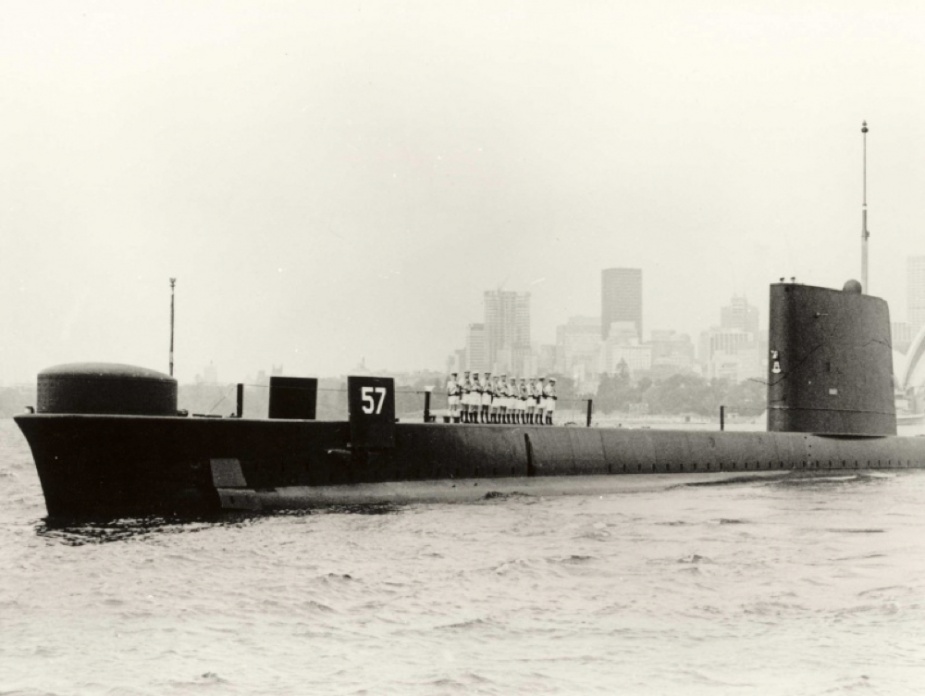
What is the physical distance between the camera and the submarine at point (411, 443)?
585 inches

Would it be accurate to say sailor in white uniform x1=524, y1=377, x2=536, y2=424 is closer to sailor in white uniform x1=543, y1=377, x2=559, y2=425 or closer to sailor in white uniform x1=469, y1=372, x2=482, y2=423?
sailor in white uniform x1=543, y1=377, x2=559, y2=425

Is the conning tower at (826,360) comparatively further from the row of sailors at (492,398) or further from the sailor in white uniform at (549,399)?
the row of sailors at (492,398)

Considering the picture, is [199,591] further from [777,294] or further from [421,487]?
[777,294]

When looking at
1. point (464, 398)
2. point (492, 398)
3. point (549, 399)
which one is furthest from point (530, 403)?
point (464, 398)

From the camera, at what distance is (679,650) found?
848cm

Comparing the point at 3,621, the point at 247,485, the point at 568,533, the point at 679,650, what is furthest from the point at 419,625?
the point at 247,485

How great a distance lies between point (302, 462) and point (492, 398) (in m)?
5.92

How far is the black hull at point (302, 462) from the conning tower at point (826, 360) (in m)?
2.28

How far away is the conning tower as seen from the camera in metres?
23.4

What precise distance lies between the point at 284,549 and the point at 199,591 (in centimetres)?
241

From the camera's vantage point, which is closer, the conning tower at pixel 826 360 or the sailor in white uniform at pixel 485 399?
the sailor in white uniform at pixel 485 399

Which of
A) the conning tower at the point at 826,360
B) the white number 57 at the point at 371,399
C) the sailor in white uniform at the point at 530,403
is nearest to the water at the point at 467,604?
the white number 57 at the point at 371,399

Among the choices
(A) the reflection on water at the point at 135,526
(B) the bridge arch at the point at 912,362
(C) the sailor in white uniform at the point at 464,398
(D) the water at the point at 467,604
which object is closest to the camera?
(D) the water at the point at 467,604

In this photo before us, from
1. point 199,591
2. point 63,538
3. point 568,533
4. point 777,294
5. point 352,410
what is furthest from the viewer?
point 777,294
